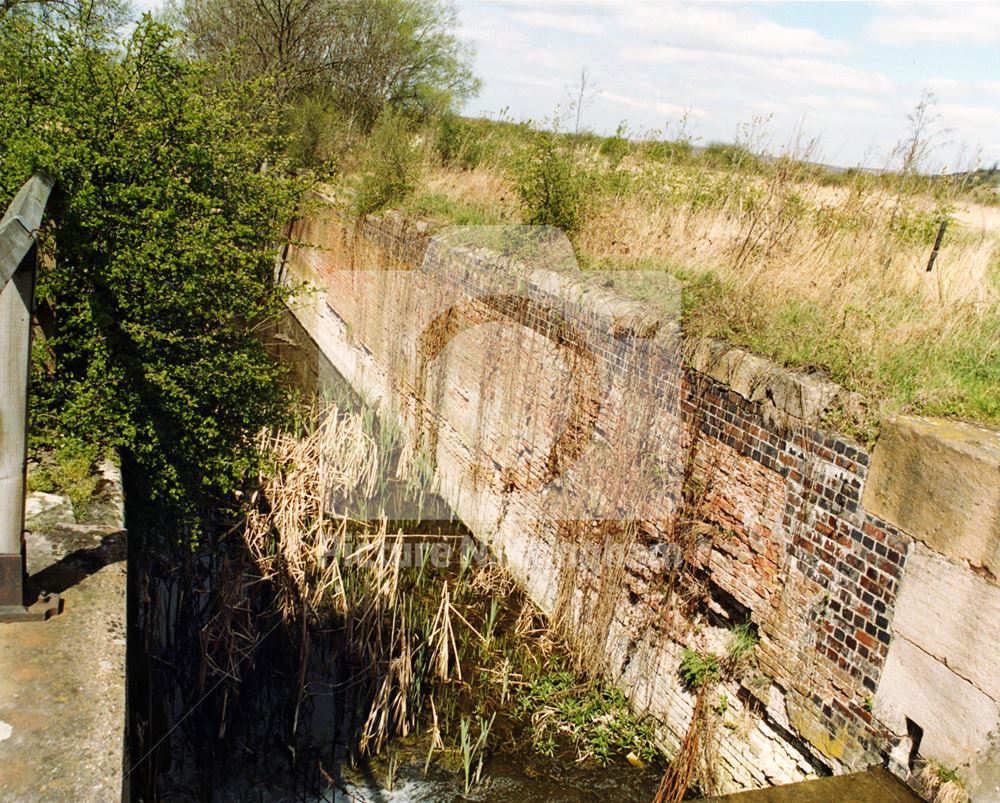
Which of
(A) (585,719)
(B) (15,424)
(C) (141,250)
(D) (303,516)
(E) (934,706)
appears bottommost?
(A) (585,719)

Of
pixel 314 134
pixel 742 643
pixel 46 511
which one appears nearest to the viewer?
pixel 46 511

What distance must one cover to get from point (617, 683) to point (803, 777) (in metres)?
1.76

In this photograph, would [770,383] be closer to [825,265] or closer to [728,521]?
[728,521]

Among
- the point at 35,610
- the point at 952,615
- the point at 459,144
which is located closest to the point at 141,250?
the point at 35,610

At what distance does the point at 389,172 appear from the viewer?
11.5m

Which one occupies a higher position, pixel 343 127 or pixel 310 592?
pixel 343 127

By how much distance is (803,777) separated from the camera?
4.29 metres

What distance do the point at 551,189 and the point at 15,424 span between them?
5.99 meters

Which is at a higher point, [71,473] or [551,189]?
[551,189]

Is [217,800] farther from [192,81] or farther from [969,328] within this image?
[969,328]

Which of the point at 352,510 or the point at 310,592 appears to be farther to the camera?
the point at 352,510

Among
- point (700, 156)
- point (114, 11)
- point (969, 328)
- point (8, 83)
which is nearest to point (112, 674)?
point (8, 83)

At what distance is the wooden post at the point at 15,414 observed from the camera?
9.29 feet

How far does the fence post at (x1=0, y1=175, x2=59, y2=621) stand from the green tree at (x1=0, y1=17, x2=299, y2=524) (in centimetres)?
165
